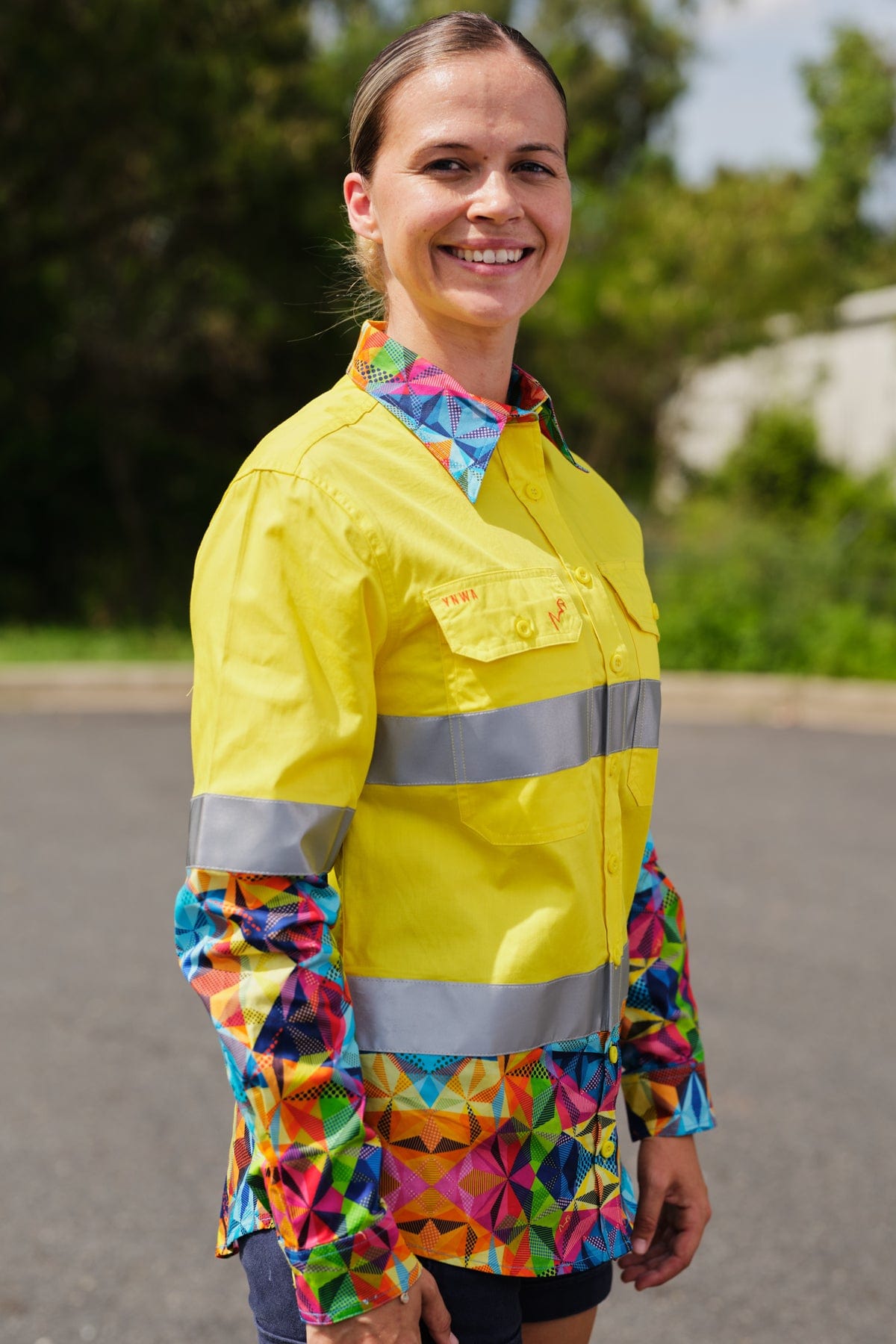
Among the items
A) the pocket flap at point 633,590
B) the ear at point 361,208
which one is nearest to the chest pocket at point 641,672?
the pocket flap at point 633,590

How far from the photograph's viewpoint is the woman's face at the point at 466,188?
148 cm

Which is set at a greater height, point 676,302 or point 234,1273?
point 676,302

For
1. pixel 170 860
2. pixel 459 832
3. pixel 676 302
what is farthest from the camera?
pixel 676 302

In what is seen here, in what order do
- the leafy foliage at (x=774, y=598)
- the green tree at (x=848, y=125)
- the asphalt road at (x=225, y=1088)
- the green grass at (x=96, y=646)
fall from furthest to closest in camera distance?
the green tree at (x=848, y=125)
the green grass at (x=96, y=646)
the leafy foliage at (x=774, y=598)
the asphalt road at (x=225, y=1088)

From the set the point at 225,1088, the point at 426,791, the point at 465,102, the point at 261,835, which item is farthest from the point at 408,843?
the point at 225,1088

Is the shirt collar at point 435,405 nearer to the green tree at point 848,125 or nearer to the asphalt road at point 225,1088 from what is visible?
the asphalt road at point 225,1088

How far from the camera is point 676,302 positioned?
20.9 meters

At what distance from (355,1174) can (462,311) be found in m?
0.91

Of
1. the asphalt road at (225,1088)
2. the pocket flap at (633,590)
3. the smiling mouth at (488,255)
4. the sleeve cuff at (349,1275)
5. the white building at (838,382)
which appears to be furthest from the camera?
the white building at (838,382)

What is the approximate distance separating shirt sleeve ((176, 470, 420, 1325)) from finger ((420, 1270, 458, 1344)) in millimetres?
38

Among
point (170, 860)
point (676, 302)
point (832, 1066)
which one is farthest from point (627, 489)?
point (832, 1066)

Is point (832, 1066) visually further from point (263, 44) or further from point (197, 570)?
point (263, 44)

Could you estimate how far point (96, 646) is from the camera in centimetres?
1120

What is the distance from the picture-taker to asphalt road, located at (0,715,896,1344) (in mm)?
3045
